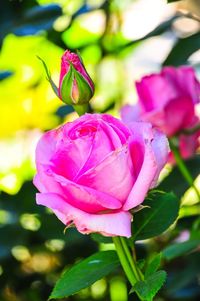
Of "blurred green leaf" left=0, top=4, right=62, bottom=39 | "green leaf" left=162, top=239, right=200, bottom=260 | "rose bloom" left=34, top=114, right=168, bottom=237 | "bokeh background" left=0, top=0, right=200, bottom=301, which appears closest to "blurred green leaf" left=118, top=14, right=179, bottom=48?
"bokeh background" left=0, top=0, right=200, bottom=301

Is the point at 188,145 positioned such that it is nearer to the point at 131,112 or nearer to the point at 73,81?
the point at 131,112

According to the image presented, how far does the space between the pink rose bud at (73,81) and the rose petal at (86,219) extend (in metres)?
0.08

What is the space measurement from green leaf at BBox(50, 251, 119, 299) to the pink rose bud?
0.42ft

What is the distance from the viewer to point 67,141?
569mm

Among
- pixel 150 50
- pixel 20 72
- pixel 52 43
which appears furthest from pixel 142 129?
pixel 150 50

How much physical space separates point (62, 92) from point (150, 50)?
4.19 feet

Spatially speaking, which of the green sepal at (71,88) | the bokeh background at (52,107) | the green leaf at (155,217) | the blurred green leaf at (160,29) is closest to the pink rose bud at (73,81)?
the green sepal at (71,88)

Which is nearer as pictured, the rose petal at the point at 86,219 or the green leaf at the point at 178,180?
the rose petal at the point at 86,219

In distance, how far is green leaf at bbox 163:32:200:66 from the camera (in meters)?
0.96

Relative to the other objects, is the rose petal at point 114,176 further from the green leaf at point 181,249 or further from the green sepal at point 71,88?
the green leaf at point 181,249

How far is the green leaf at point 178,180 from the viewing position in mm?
949

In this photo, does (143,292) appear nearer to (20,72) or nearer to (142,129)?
(142,129)

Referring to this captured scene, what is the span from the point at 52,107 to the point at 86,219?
2.85 ft

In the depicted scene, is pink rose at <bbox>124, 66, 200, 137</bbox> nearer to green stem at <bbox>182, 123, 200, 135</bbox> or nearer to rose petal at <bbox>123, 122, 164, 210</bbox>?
green stem at <bbox>182, 123, 200, 135</bbox>
